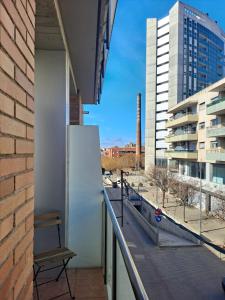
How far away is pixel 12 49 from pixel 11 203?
581 millimetres

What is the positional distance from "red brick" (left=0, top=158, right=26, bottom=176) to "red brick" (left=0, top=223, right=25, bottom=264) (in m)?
0.24

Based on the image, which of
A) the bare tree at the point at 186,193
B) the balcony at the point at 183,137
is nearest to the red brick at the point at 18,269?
the bare tree at the point at 186,193

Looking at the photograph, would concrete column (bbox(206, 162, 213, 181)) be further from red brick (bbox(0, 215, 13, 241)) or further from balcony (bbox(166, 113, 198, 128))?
red brick (bbox(0, 215, 13, 241))

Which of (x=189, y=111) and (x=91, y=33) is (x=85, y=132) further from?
(x=189, y=111)

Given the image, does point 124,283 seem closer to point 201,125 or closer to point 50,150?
point 50,150

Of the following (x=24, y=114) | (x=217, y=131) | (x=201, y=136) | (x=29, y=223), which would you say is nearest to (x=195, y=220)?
(x=217, y=131)

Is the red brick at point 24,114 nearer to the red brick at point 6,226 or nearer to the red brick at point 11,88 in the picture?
the red brick at point 11,88

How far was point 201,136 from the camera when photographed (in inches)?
1024

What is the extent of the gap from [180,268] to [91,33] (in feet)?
40.1

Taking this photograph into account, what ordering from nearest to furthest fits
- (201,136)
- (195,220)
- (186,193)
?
(195,220) → (186,193) → (201,136)

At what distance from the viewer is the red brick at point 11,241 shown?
3.06ft

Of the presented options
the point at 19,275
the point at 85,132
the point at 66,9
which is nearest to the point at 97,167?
the point at 85,132

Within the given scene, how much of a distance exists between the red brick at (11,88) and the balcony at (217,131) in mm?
21209

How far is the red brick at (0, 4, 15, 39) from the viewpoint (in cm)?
91
